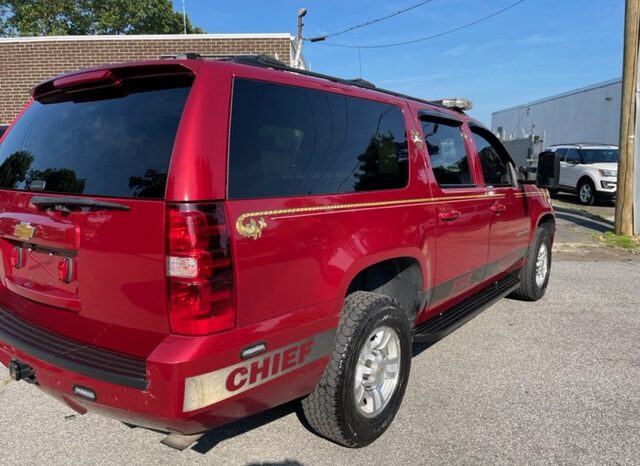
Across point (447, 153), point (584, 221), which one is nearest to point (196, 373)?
point (447, 153)

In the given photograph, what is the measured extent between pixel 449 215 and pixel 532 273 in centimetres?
253

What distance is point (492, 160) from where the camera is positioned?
4.68 m

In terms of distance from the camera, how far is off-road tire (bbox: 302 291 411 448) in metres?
2.62

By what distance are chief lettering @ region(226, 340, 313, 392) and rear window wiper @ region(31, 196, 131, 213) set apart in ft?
2.66

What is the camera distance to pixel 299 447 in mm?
2887

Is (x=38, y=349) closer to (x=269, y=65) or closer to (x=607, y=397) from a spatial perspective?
(x=269, y=65)

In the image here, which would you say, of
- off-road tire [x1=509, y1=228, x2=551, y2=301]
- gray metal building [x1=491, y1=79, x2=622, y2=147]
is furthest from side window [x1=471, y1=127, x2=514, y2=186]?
gray metal building [x1=491, y1=79, x2=622, y2=147]

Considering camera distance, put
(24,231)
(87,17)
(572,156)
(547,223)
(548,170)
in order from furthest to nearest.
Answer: (87,17)
(572,156)
(547,223)
(548,170)
(24,231)

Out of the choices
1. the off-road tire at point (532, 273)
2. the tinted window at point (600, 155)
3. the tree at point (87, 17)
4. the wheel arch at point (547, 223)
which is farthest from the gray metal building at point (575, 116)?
the tree at point (87, 17)

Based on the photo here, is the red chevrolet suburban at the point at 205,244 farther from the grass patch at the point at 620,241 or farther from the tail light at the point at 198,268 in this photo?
the grass patch at the point at 620,241

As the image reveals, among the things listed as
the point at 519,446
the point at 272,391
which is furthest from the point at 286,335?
the point at 519,446

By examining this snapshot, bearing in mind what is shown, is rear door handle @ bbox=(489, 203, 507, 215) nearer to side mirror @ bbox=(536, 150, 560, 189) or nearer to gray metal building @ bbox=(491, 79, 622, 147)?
side mirror @ bbox=(536, 150, 560, 189)

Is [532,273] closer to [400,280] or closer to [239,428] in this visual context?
[400,280]

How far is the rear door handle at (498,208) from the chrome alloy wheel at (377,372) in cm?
178
